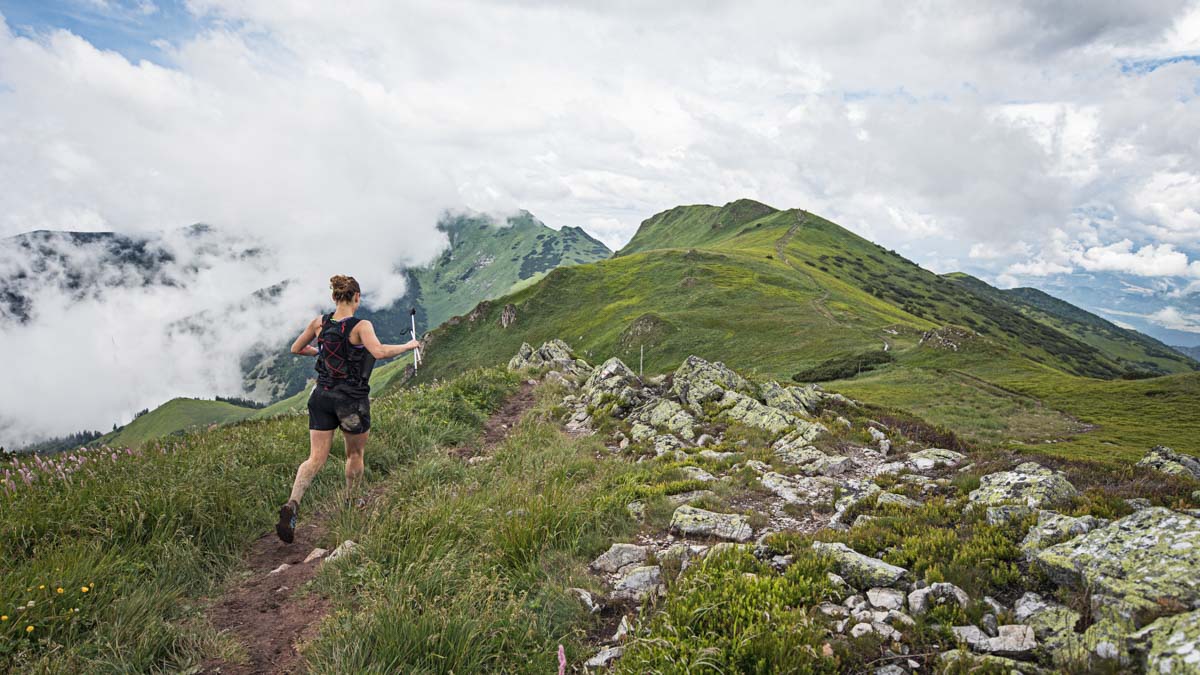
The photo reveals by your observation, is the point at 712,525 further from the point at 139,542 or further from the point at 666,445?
the point at 139,542

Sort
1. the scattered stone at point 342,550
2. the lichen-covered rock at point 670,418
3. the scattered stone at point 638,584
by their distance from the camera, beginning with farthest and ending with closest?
the lichen-covered rock at point 670,418
the scattered stone at point 342,550
the scattered stone at point 638,584

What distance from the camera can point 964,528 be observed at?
6.32 m

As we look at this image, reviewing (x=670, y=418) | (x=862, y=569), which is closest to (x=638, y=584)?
(x=862, y=569)

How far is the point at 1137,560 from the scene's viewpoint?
4574 millimetres

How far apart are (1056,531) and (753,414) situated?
8430 millimetres

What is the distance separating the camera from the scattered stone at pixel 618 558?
21.5 feet

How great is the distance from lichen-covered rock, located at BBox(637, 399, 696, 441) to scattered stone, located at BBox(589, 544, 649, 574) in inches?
263

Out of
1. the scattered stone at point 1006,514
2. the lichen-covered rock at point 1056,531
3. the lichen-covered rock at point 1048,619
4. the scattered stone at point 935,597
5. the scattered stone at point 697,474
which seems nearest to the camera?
the lichen-covered rock at point 1048,619

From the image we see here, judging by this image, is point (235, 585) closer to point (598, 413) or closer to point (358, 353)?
point (358, 353)

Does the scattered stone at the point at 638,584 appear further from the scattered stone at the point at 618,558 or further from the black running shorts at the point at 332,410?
the black running shorts at the point at 332,410

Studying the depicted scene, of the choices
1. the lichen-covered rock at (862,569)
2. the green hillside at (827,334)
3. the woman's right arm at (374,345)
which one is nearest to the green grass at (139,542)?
the woman's right arm at (374,345)

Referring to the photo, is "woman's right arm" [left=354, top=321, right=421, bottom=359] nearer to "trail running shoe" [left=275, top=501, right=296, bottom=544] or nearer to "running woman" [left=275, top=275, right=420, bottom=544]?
"running woman" [left=275, top=275, right=420, bottom=544]

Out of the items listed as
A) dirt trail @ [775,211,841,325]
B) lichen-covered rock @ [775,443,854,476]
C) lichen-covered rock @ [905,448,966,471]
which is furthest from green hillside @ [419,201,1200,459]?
lichen-covered rock @ [775,443,854,476]

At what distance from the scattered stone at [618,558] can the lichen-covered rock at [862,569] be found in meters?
2.16
